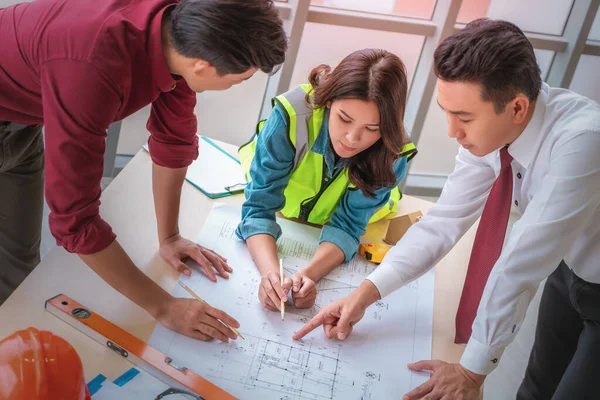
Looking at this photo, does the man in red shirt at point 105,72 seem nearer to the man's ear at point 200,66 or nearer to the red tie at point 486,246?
the man's ear at point 200,66

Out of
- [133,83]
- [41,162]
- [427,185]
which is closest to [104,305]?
[133,83]

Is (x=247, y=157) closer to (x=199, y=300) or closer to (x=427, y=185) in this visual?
(x=199, y=300)

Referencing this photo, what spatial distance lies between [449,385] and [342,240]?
0.50 meters

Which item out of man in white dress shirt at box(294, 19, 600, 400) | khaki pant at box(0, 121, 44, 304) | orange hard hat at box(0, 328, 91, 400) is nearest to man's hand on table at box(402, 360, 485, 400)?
man in white dress shirt at box(294, 19, 600, 400)

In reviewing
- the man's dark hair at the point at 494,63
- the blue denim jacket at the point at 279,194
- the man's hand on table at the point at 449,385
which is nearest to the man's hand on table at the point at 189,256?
the blue denim jacket at the point at 279,194

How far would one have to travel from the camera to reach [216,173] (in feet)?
6.31

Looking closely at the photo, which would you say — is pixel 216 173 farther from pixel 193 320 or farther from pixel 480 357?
pixel 480 357

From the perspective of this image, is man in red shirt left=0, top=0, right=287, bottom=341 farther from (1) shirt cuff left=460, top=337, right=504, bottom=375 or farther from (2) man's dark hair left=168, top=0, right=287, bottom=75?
(1) shirt cuff left=460, top=337, right=504, bottom=375

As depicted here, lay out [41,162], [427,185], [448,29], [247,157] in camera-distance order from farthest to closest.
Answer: [427,185]
[448,29]
[247,157]
[41,162]

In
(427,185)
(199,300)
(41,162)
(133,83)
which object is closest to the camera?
(133,83)

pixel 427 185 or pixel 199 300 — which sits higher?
pixel 199 300

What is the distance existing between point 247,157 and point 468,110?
91cm

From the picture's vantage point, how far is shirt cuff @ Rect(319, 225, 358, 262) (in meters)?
1.61

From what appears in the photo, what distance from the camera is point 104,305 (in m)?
1.28
